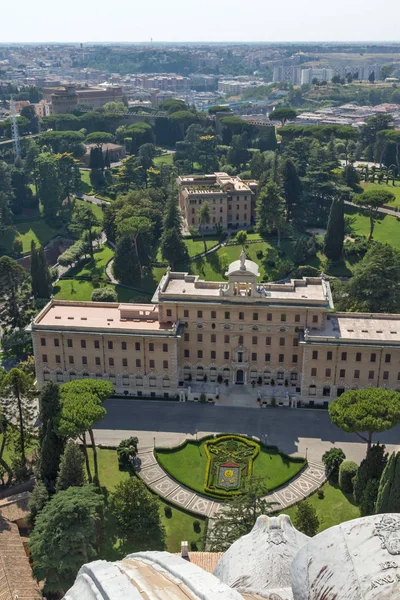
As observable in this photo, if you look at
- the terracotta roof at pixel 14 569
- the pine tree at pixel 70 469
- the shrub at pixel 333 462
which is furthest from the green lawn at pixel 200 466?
the terracotta roof at pixel 14 569

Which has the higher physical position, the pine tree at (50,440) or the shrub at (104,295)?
the pine tree at (50,440)

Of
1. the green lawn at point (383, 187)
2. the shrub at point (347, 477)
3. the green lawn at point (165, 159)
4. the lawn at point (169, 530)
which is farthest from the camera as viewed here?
the green lawn at point (165, 159)

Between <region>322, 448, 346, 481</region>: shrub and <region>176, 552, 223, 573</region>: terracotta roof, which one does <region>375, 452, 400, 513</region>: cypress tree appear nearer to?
<region>176, 552, 223, 573</region>: terracotta roof

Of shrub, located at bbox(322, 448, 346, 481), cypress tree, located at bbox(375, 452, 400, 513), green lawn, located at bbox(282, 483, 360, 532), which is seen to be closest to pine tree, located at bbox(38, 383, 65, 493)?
green lawn, located at bbox(282, 483, 360, 532)

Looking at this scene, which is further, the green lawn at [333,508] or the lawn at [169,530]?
the green lawn at [333,508]

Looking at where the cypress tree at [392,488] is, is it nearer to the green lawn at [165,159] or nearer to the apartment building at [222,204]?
the apartment building at [222,204]

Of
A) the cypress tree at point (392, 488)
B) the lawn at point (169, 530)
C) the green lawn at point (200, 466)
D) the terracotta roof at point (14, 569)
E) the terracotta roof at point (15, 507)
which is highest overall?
the cypress tree at point (392, 488)

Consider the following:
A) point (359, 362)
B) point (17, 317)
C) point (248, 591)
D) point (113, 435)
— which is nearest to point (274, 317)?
point (359, 362)

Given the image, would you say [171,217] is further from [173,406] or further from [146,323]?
[173,406]
